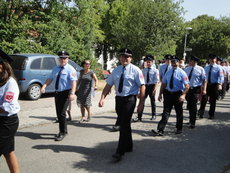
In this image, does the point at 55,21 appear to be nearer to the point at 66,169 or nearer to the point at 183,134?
the point at 183,134

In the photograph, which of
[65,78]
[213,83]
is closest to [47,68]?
[65,78]

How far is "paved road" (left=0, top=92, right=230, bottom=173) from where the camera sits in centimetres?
432

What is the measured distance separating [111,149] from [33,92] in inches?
239

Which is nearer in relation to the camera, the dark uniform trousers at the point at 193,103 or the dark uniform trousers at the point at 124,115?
the dark uniform trousers at the point at 124,115

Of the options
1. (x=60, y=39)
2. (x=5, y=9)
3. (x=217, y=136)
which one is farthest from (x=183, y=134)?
(x=5, y=9)

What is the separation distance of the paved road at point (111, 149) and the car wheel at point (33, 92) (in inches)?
93.1

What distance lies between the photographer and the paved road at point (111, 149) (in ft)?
14.2

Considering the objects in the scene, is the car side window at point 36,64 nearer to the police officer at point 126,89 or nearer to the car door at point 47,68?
the car door at point 47,68

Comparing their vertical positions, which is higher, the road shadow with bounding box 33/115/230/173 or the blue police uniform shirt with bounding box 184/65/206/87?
the blue police uniform shirt with bounding box 184/65/206/87

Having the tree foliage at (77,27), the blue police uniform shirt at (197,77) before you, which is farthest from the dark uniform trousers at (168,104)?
the tree foliage at (77,27)

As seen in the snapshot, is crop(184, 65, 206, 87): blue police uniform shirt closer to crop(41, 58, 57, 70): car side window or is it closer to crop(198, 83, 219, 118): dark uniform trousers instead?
crop(198, 83, 219, 118): dark uniform trousers

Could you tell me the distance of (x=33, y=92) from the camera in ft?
33.7

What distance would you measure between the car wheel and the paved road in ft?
7.76

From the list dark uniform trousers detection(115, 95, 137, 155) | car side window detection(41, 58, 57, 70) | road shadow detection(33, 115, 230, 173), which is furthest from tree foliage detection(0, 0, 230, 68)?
dark uniform trousers detection(115, 95, 137, 155)
